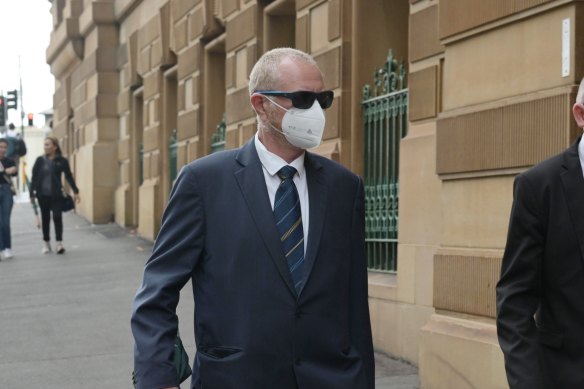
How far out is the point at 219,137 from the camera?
16.1 meters

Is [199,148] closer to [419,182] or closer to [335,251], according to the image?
[419,182]

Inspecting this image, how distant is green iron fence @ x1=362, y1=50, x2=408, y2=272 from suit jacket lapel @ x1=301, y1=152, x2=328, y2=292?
553 centimetres

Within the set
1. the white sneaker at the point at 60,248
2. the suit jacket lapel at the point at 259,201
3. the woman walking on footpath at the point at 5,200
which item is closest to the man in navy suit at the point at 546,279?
the suit jacket lapel at the point at 259,201

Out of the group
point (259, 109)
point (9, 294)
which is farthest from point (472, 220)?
point (9, 294)

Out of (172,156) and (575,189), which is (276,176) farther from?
(172,156)

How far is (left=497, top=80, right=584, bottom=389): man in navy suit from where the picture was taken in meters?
3.65

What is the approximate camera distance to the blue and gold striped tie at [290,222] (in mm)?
3709

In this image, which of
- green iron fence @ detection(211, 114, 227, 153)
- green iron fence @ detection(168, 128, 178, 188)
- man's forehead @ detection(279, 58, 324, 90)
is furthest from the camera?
green iron fence @ detection(168, 128, 178, 188)

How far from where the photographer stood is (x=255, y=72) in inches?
152

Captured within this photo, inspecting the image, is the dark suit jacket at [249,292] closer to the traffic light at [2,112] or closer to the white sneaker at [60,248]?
the white sneaker at [60,248]

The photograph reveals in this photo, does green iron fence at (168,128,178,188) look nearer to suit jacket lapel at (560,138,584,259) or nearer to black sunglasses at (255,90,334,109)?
black sunglasses at (255,90,334,109)

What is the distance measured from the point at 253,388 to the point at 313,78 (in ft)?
3.28

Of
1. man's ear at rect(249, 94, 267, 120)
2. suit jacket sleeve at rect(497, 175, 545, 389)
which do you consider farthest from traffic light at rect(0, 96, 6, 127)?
suit jacket sleeve at rect(497, 175, 545, 389)

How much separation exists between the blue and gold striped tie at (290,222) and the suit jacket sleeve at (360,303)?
0.74ft
